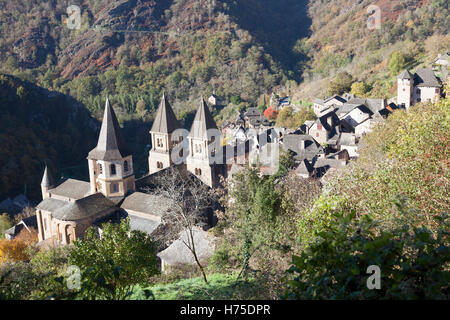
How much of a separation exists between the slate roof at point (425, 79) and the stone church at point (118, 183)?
2856cm

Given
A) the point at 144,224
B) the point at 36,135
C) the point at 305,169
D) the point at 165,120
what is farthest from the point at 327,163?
the point at 36,135

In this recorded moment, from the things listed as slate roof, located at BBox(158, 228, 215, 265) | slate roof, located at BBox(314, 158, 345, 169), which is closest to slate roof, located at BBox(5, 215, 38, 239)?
slate roof, located at BBox(158, 228, 215, 265)

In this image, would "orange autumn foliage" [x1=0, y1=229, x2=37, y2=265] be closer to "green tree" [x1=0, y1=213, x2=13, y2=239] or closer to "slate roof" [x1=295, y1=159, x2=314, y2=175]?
"green tree" [x1=0, y1=213, x2=13, y2=239]

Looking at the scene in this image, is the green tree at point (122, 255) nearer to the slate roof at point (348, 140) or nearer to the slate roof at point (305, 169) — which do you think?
the slate roof at point (305, 169)

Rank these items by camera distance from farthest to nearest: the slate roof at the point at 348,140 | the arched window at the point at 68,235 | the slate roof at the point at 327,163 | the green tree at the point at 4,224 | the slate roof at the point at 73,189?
the slate roof at the point at 348,140, the green tree at the point at 4,224, the slate roof at the point at 327,163, the slate roof at the point at 73,189, the arched window at the point at 68,235

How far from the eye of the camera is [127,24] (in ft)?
310

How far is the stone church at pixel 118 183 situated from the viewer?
23.7 m

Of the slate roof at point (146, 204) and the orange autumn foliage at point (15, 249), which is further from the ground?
the slate roof at point (146, 204)

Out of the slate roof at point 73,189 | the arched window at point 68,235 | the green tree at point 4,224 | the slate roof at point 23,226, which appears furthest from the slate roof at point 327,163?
the green tree at point 4,224

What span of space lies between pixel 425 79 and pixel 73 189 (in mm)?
39301

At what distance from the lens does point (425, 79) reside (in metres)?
44.0

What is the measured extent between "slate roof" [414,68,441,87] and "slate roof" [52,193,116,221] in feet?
121

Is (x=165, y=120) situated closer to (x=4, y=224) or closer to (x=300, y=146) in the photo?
(x=300, y=146)

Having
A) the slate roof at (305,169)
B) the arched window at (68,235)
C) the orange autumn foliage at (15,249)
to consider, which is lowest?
the orange autumn foliage at (15,249)
